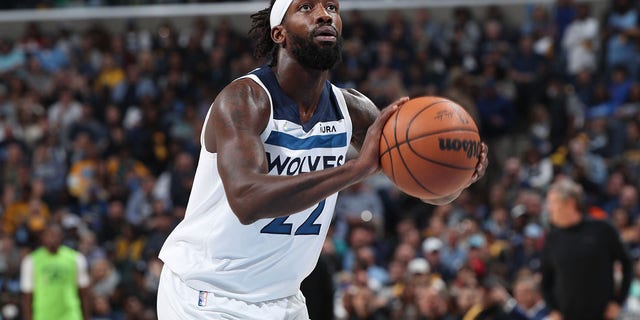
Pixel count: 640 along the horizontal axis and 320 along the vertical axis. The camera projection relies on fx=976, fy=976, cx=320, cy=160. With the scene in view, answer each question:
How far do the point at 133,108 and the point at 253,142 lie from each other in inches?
456

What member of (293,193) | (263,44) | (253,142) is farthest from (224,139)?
(263,44)

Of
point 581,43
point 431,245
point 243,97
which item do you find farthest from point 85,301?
point 581,43

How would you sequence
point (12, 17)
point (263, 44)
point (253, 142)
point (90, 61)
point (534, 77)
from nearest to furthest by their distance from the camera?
point (253, 142) → point (263, 44) → point (534, 77) → point (90, 61) → point (12, 17)

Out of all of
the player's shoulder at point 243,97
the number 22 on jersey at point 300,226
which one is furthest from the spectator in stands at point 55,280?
the player's shoulder at point 243,97

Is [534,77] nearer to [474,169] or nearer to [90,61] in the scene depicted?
[90,61]

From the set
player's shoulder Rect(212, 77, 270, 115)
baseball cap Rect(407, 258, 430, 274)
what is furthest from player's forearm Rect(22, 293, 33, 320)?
Answer: player's shoulder Rect(212, 77, 270, 115)

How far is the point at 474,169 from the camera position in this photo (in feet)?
12.7

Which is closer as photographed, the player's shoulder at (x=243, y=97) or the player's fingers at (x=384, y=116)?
the player's fingers at (x=384, y=116)

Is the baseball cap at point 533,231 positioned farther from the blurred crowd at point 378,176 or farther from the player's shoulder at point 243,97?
the player's shoulder at point 243,97

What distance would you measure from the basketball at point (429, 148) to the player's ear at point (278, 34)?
72cm

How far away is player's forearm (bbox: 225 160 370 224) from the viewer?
3457 millimetres

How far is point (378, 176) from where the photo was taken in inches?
501

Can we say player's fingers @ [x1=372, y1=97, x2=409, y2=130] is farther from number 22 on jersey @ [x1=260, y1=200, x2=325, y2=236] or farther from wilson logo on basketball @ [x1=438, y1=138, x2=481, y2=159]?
number 22 on jersey @ [x1=260, y1=200, x2=325, y2=236]

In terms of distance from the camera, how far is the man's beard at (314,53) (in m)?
4.02
